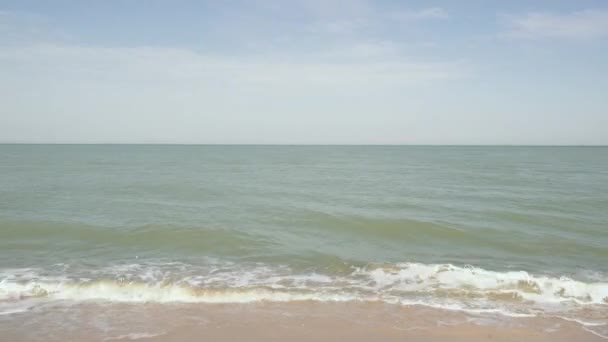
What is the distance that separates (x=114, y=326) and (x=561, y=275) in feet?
35.4

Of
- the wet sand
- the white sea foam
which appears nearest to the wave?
the white sea foam

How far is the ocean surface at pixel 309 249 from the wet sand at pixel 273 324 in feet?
1.49

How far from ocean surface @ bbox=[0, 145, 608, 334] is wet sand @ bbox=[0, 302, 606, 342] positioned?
0.46m

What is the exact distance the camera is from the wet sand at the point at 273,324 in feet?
24.0

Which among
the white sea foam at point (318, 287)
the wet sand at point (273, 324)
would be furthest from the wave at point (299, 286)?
the wet sand at point (273, 324)

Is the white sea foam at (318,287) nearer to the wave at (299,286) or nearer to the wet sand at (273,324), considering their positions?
the wave at (299,286)

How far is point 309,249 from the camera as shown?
1370cm

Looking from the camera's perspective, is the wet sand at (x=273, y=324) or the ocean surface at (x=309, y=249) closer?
the wet sand at (x=273, y=324)

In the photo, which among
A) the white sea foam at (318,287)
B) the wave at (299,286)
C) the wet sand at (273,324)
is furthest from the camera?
the wave at (299,286)

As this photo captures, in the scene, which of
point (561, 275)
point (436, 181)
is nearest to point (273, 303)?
point (561, 275)

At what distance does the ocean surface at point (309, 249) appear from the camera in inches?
376

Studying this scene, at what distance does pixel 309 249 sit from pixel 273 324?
5.95 metres

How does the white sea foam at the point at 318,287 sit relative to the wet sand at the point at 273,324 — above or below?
below

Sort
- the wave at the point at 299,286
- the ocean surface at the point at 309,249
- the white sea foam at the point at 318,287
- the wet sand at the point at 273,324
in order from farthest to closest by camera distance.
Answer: the ocean surface at the point at 309,249, the wave at the point at 299,286, the white sea foam at the point at 318,287, the wet sand at the point at 273,324
